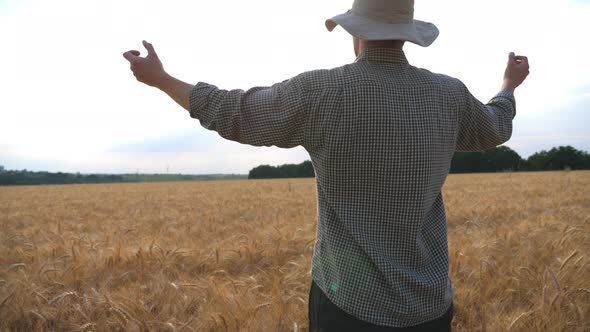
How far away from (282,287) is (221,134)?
71.0 inches

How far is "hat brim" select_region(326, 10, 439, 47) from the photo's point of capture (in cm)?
125

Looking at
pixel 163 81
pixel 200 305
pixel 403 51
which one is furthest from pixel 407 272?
pixel 200 305

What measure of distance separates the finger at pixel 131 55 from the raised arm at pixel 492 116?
3.32 ft

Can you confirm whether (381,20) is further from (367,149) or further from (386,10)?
(367,149)

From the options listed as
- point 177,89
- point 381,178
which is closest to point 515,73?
point 381,178

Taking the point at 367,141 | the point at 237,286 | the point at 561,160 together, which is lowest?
the point at 237,286

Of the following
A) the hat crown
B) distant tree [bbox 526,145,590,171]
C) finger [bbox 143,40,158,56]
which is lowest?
finger [bbox 143,40,158,56]

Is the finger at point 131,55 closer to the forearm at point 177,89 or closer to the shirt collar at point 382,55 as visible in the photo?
the forearm at point 177,89

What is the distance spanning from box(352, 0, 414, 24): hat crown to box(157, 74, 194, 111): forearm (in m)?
0.56

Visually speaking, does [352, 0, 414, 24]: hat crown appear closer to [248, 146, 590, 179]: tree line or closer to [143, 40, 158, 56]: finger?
[143, 40, 158, 56]: finger

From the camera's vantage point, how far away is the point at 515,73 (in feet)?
5.58

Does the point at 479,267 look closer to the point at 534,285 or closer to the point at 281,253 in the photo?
the point at 534,285

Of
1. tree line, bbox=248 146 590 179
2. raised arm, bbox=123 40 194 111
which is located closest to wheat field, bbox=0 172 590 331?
raised arm, bbox=123 40 194 111

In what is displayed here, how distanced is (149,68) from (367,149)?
677 millimetres
